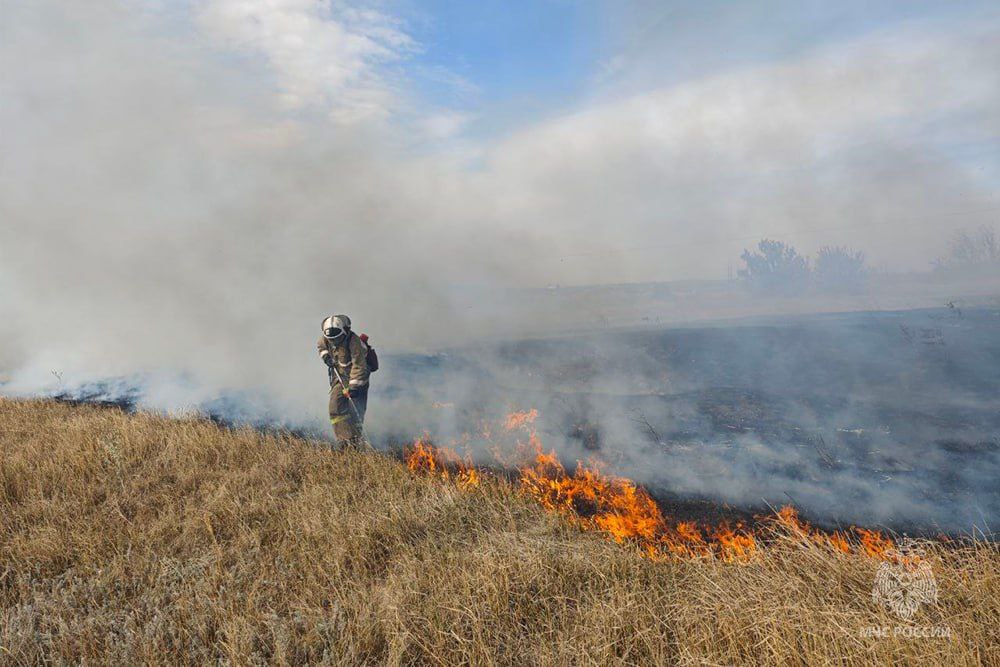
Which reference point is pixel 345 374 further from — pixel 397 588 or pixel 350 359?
pixel 397 588

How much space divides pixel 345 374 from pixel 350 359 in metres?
0.29

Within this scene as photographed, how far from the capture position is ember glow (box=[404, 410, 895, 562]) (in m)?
4.79

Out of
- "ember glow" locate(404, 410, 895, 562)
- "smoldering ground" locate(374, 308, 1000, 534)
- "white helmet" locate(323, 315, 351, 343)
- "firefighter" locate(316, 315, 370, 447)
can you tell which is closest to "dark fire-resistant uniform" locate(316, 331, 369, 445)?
"firefighter" locate(316, 315, 370, 447)

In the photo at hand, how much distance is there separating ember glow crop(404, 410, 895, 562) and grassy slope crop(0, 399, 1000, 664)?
1.82 feet

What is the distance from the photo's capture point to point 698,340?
25688 mm

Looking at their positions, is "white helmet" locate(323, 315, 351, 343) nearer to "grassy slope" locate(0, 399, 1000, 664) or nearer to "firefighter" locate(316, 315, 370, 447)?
"firefighter" locate(316, 315, 370, 447)

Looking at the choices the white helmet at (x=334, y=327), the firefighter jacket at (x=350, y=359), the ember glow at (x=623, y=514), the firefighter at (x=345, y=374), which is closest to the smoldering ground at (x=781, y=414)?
the ember glow at (x=623, y=514)

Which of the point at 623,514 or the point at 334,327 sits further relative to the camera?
the point at 334,327

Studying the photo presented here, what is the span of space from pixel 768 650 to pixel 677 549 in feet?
7.07

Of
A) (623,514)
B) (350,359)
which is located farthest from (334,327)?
(623,514)

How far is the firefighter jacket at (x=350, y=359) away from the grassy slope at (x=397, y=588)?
2.93 metres

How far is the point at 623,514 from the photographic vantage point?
623 cm

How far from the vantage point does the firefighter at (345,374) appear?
8.38 m

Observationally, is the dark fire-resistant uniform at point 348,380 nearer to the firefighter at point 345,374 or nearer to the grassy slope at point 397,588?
the firefighter at point 345,374
